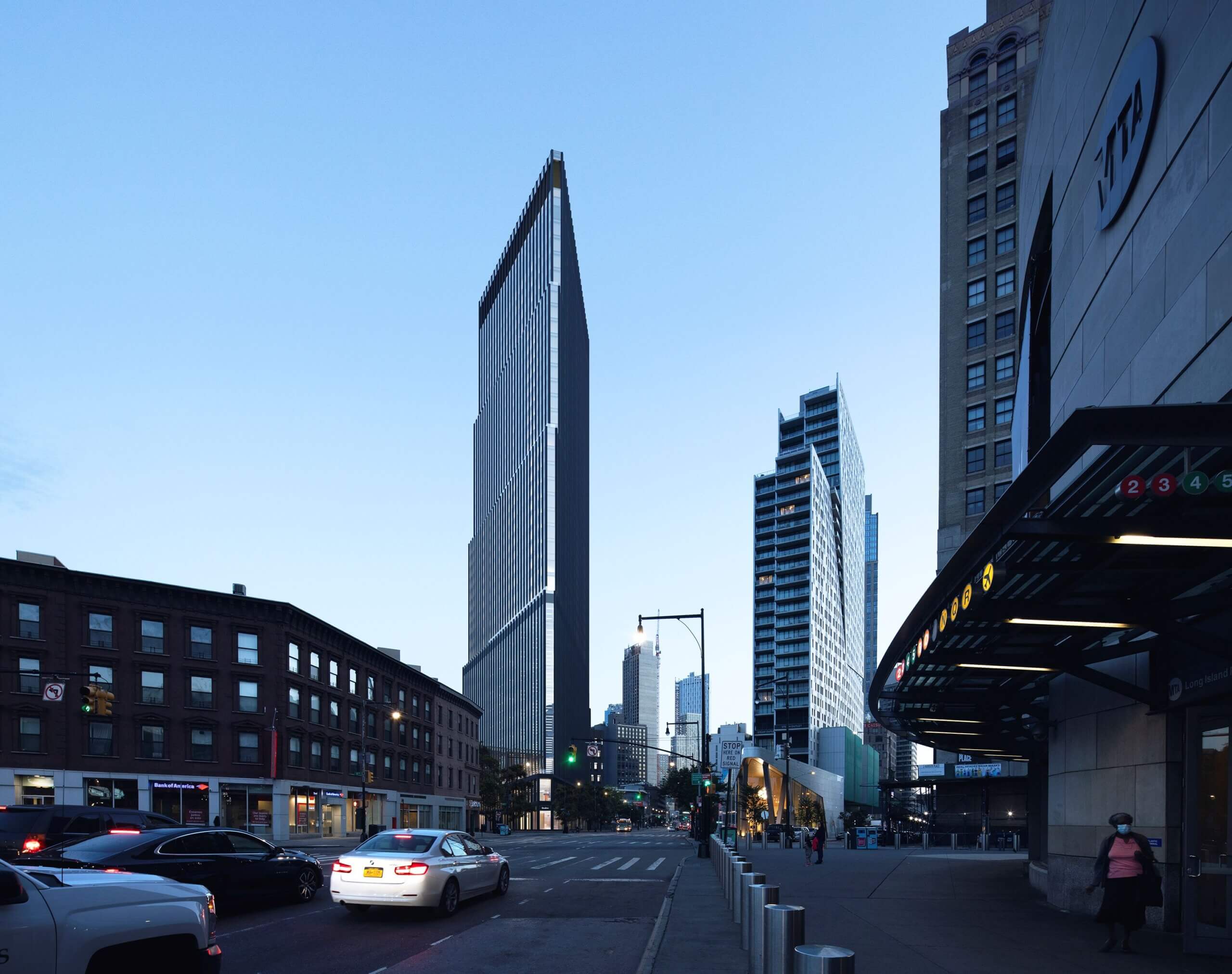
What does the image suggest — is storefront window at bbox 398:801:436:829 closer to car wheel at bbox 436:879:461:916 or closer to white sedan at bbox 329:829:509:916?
white sedan at bbox 329:829:509:916

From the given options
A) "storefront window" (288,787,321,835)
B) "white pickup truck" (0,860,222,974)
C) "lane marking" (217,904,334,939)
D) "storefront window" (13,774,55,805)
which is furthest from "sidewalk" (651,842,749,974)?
"storefront window" (288,787,321,835)

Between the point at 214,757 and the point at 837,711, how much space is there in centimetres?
14705

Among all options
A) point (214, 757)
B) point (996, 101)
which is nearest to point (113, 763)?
point (214, 757)

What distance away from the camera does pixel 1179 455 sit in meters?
8.73

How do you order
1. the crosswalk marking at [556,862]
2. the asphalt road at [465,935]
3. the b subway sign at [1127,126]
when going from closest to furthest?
the asphalt road at [465,935] → the b subway sign at [1127,126] → the crosswalk marking at [556,862]

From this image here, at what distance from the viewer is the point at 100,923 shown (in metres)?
6.26

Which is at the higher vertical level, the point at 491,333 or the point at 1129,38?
the point at 491,333

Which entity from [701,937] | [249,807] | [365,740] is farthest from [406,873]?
[365,740]

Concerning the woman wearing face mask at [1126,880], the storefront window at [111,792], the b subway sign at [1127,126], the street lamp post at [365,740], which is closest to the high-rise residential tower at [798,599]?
the street lamp post at [365,740]

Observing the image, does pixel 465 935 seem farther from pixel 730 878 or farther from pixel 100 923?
pixel 100 923

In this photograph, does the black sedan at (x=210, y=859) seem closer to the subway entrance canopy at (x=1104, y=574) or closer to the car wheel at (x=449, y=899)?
the car wheel at (x=449, y=899)

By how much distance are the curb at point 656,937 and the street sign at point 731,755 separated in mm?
18591

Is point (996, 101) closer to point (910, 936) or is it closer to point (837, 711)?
point (910, 936)

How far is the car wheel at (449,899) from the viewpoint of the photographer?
1600cm
